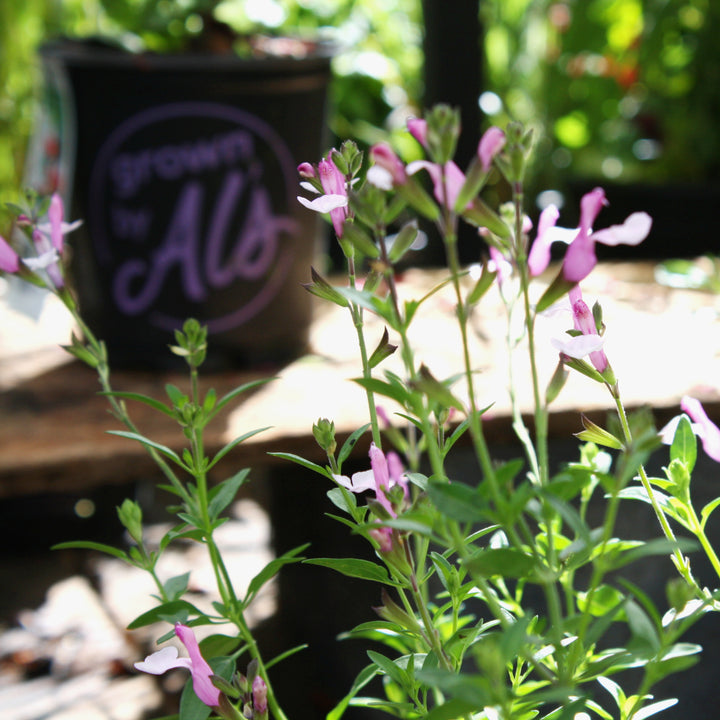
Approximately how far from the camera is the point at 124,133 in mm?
818

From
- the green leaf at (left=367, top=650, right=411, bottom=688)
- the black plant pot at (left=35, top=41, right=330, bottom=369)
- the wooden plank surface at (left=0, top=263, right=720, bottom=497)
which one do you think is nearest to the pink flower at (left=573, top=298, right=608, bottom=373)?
the green leaf at (left=367, top=650, right=411, bottom=688)

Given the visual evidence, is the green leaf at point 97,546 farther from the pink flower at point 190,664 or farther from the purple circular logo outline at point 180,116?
the purple circular logo outline at point 180,116

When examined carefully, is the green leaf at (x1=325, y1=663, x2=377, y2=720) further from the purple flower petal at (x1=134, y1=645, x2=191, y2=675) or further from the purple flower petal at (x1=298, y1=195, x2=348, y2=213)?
the purple flower petal at (x1=298, y1=195, x2=348, y2=213)

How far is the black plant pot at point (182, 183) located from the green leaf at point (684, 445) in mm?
523

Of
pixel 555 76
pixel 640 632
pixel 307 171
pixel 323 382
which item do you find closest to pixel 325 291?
pixel 307 171

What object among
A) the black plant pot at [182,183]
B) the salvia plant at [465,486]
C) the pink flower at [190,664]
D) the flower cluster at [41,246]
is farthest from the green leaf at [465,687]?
the black plant pot at [182,183]

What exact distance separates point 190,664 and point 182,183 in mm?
562

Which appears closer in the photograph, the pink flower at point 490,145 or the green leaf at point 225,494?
the pink flower at point 490,145

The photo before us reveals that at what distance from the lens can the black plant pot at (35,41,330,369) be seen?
0.81 m

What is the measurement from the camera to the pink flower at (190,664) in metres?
0.32

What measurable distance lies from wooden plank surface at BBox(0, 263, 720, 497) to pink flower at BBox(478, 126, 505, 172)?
1.13ft

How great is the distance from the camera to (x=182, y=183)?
83 centimetres

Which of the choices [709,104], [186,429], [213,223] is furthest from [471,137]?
[186,429]

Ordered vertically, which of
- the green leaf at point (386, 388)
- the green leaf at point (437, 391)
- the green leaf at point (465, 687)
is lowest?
the green leaf at point (465, 687)
